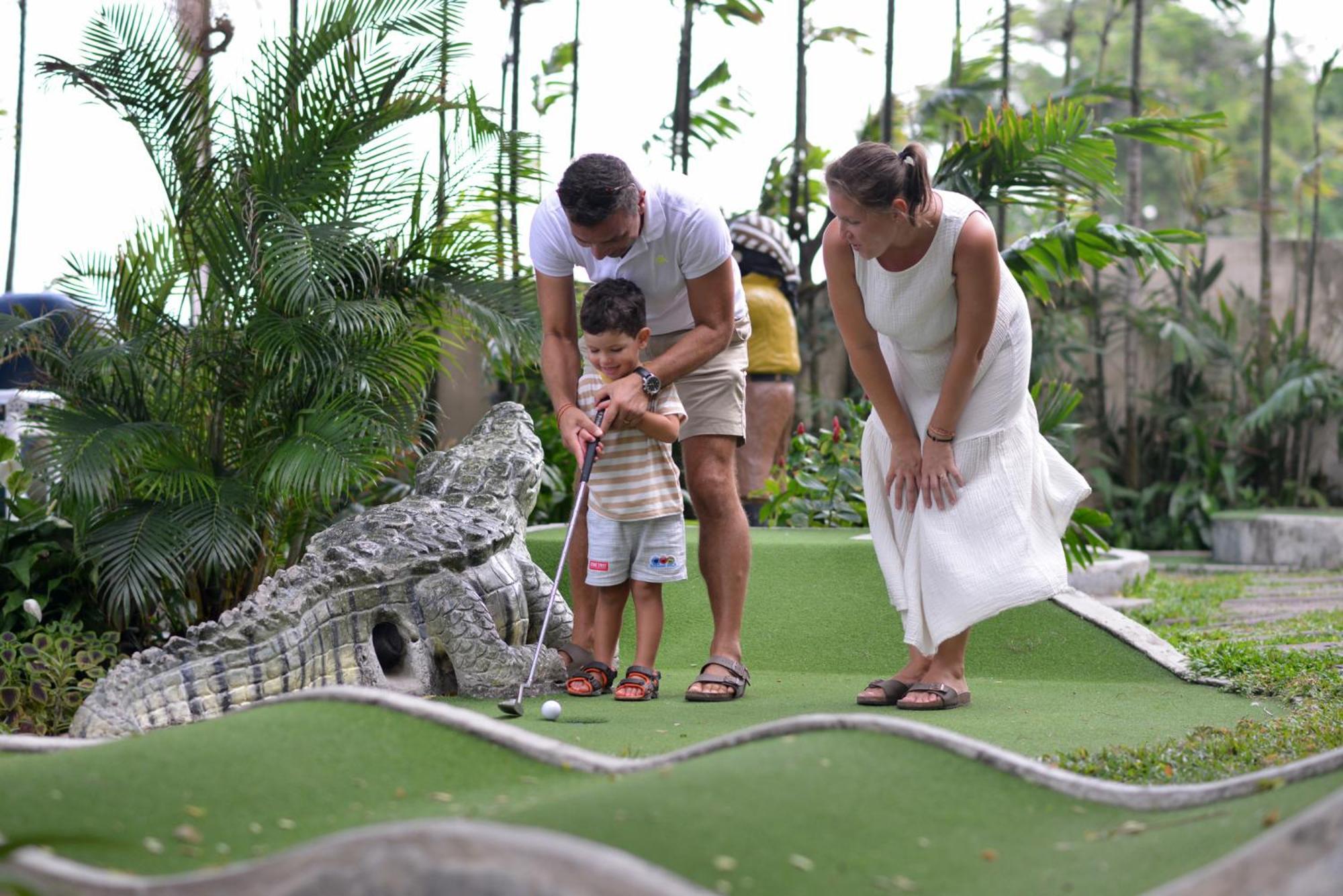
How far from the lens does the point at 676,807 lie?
6.79 ft

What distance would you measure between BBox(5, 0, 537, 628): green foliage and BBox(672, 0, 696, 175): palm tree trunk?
14.7ft

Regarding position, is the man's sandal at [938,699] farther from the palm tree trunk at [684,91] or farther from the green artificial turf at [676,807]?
the palm tree trunk at [684,91]

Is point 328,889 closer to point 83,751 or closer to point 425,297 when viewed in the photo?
point 83,751

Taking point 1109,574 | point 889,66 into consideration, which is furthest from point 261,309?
point 889,66

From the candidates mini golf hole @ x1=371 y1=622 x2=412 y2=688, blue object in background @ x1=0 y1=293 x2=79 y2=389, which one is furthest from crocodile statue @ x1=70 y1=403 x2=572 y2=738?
blue object in background @ x1=0 y1=293 x2=79 y2=389

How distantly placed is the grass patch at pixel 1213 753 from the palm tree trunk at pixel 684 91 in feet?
23.0

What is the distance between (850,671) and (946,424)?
4.36ft

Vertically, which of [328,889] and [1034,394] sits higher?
[1034,394]

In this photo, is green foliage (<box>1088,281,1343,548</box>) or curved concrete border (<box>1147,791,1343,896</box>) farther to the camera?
green foliage (<box>1088,281,1343,548</box>)

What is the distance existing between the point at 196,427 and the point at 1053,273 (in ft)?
14.8

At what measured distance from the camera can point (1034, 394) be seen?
262 inches

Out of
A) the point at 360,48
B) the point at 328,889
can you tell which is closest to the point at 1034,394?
the point at 360,48

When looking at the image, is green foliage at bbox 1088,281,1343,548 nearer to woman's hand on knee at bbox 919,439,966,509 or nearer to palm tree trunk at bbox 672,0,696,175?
palm tree trunk at bbox 672,0,696,175

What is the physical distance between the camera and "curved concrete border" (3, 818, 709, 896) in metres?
1.53
